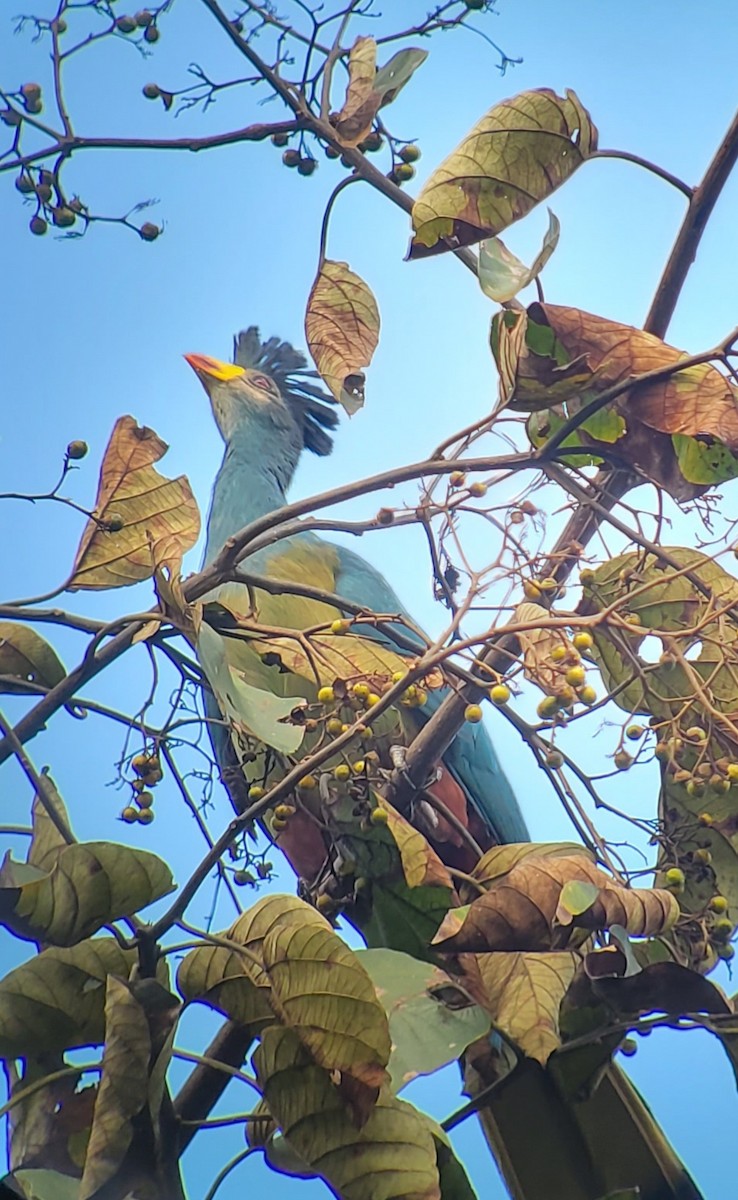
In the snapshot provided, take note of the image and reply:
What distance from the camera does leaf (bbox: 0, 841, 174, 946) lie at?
2.48 ft

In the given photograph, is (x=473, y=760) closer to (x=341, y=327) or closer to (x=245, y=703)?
(x=341, y=327)

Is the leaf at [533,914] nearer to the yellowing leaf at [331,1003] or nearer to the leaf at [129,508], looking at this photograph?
the yellowing leaf at [331,1003]

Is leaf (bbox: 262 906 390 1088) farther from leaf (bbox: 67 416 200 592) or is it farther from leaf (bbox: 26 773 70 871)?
leaf (bbox: 67 416 200 592)

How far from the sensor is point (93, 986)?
81cm

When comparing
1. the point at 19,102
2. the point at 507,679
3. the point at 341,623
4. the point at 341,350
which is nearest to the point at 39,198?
the point at 19,102

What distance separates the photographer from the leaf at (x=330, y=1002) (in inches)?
27.9

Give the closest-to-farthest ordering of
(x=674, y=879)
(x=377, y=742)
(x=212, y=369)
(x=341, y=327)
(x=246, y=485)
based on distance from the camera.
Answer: (x=674, y=879) → (x=341, y=327) → (x=377, y=742) → (x=246, y=485) → (x=212, y=369)

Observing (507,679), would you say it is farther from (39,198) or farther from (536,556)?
(39,198)

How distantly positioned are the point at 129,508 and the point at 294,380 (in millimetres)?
1497

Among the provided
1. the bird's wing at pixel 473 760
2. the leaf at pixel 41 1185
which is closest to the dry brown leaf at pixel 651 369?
the leaf at pixel 41 1185

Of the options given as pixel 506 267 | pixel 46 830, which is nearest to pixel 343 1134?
pixel 46 830

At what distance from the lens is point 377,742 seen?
1.29m

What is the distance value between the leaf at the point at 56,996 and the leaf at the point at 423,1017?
0.56ft

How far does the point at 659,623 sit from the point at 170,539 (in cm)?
40
